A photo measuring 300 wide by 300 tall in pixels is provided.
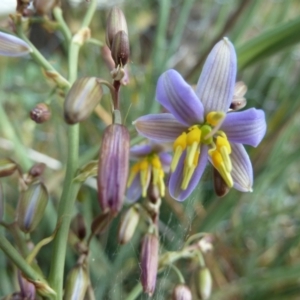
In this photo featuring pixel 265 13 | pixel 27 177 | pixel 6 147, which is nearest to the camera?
pixel 27 177

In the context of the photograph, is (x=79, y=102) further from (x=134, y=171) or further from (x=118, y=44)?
(x=134, y=171)

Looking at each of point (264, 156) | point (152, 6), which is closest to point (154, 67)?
point (264, 156)

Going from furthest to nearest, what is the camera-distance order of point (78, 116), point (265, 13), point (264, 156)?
point (265, 13), point (264, 156), point (78, 116)

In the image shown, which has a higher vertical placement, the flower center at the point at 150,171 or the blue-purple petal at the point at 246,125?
the blue-purple petal at the point at 246,125

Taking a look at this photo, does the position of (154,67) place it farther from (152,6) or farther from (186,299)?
(152,6)

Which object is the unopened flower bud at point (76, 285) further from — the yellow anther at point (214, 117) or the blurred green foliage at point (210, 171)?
the yellow anther at point (214, 117)

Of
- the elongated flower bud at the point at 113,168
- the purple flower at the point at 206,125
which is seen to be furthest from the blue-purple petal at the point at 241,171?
the elongated flower bud at the point at 113,168
